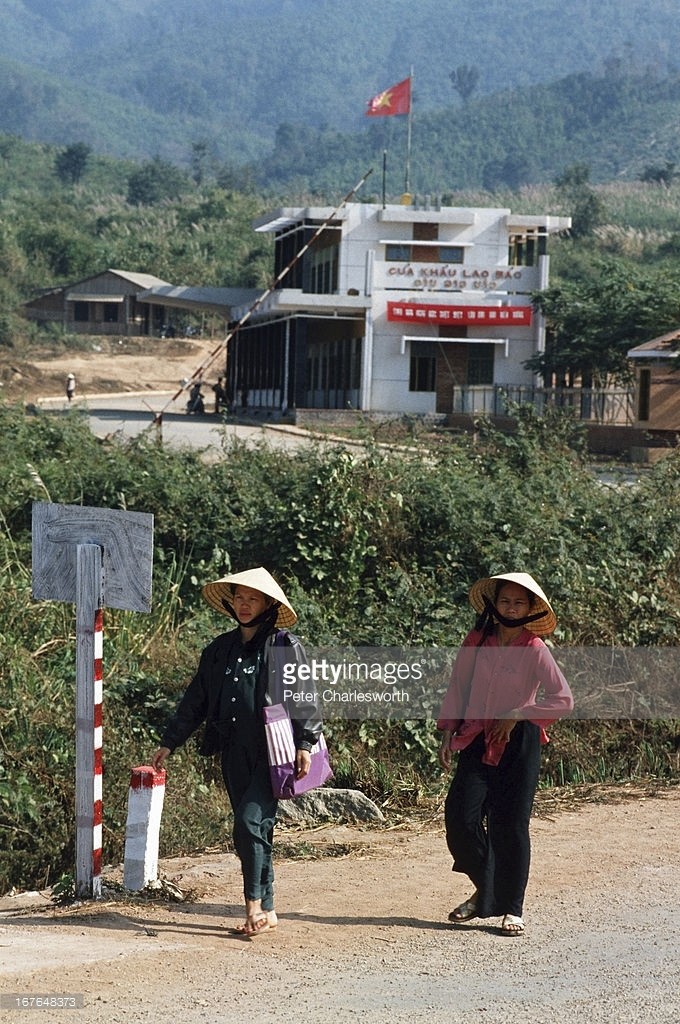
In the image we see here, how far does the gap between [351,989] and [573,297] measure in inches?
1342

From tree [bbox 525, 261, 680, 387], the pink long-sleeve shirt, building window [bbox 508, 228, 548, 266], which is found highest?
building window [bbox 508, 228, 548, 266]

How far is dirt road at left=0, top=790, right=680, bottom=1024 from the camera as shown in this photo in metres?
5.39

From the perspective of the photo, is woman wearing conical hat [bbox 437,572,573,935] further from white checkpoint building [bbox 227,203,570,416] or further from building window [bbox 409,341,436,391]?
building window [bbox 409,341,436,391]

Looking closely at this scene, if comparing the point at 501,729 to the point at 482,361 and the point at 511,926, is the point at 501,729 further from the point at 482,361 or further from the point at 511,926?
the point at 482,361

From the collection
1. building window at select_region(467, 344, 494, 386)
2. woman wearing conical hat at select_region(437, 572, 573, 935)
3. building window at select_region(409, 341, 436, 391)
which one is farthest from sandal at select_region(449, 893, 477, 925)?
building window at select_region(467, 344, 494, 386)

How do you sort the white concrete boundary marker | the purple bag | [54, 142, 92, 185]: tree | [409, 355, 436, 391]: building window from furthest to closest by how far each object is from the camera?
[54, 142, 92, 185]: tree → [409, 355, 436, 391]: building window → the white concrete boundary marker → the purple bag

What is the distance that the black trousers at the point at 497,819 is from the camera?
6.39m

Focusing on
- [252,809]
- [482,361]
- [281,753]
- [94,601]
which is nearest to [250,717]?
[281,753]

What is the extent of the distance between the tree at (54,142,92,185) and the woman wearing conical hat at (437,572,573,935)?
148m

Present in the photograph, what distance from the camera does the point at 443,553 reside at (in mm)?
12531

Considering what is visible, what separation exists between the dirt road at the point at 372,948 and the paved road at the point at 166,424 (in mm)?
8856

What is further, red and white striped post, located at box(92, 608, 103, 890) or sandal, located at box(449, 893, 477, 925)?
red and white striped post, located at box(92, 608, 103, 890)

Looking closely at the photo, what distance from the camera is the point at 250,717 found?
624cm

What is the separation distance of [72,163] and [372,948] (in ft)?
491
